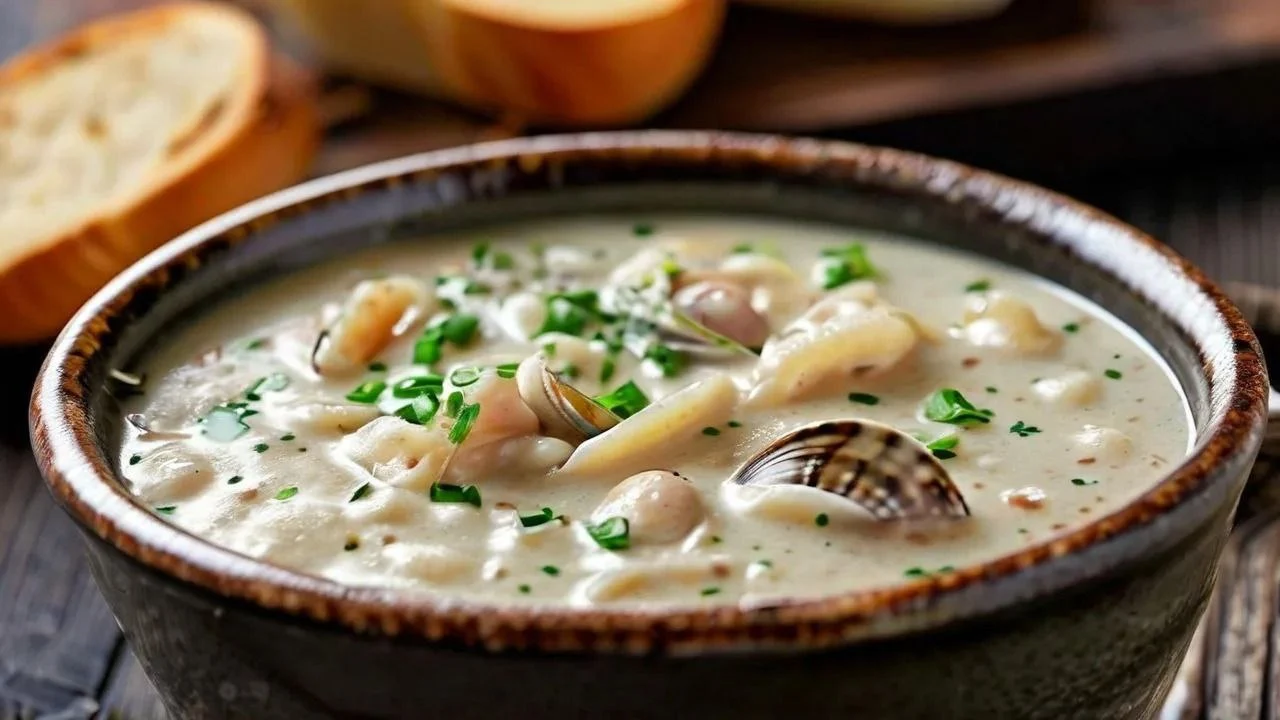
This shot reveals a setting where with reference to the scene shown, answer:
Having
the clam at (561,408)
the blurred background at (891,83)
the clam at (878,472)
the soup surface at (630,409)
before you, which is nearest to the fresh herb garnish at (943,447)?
the soup surface at (630,409)

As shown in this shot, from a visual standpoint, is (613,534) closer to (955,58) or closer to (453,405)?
(453,405)

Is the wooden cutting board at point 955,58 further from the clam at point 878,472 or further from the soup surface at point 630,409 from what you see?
the clam at point 878,472

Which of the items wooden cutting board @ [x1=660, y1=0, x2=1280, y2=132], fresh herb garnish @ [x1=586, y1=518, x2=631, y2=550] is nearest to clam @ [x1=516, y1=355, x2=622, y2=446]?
fresh herb garnish @ [x1=586, y1=518, x2=631, y2=550]

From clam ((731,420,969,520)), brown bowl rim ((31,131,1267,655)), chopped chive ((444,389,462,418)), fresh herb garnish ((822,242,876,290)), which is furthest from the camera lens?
fresh herb garnish ((822,242,876,290))

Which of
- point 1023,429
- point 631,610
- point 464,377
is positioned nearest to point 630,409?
point 464,377

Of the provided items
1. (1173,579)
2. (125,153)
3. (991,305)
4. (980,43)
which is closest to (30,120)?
(125,153)

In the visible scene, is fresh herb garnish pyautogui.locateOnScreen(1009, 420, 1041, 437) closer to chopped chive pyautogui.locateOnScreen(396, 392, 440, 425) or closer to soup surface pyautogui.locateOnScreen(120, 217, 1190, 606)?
soup surface pyautogui.locateOnScreen(120, 217, 1190, 606)

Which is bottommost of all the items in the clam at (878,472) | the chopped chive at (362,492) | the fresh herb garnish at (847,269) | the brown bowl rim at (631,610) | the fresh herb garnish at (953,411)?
the fresh herb garnish at (847,269)

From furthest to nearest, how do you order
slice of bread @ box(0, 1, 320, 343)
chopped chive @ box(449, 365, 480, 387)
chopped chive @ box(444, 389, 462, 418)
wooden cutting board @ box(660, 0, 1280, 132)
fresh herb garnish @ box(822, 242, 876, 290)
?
wooden cutting board @ box(660, 0, 1280, 132) < slice of bread @ box(0, 1, 320, 343) < fresh herb garnish @ box(822, 242, 876, 290) < chopped chive @ box(449, 365, 480, 387) < chopped chive @ box(444, 389, 462, 418)
